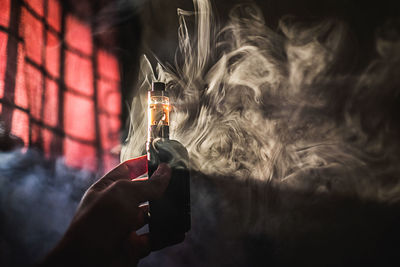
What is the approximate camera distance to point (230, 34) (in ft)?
3.28

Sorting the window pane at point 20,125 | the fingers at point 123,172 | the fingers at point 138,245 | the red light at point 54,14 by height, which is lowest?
the fingers at point 138,245

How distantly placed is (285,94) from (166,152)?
1.66 ft

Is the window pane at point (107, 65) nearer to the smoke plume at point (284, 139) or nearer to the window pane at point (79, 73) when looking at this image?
the window pane at point (79, 73)

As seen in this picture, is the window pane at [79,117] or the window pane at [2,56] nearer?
the window pane at [2,56]

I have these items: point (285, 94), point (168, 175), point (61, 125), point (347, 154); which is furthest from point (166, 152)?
point (61, 125)

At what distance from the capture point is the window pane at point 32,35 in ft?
4.39

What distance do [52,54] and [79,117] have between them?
0.43 m

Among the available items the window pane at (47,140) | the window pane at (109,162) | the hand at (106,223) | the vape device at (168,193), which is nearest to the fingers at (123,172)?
the hand at (106,223)

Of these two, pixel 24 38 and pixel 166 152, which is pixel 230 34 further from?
pixel 24 38

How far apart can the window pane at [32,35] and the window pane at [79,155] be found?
1.79 ft

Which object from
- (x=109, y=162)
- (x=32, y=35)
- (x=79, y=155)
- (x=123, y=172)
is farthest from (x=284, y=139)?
(x=32, y=35)

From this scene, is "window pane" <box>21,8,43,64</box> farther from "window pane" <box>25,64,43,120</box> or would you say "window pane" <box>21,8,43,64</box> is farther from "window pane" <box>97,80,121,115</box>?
"window pane" <box>97,80,121,115</box>

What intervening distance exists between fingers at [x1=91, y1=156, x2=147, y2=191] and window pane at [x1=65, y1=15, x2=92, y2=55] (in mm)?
953

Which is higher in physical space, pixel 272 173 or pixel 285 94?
pixel 285 94
